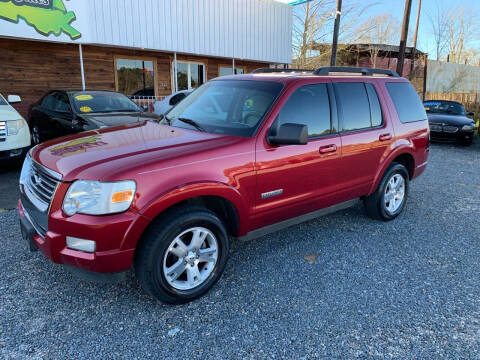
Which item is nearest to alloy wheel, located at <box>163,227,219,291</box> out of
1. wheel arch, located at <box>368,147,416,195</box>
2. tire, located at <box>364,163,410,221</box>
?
wheel arch, located at <box>368,147,416,195</box>

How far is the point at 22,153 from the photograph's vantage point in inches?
246

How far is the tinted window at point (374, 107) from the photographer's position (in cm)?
422

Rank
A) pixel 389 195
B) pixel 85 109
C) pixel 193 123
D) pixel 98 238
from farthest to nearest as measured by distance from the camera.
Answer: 1. pixel 85 109
2. pixel 389 195
3. pixel 193 123
4. pixel 98 238

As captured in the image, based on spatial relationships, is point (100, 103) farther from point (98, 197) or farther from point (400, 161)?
point (400, 161)

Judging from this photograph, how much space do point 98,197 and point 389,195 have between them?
373 centimetres

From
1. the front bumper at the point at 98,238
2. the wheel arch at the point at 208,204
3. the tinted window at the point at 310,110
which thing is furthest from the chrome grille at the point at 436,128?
the front bumper at the point at 98,238

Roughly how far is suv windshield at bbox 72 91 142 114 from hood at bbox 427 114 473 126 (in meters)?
9.34

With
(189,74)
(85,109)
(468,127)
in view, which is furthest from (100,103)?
(468,127)

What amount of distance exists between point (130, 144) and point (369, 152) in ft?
8.74

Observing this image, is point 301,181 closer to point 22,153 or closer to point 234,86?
point 234,86

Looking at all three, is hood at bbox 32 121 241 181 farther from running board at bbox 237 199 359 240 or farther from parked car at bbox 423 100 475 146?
parked car at bbox 423 100 475 146

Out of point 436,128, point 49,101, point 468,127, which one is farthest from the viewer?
point 436,128

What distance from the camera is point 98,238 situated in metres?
2.38

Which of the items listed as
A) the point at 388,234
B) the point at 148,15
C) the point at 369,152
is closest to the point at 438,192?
the point at 388,234
